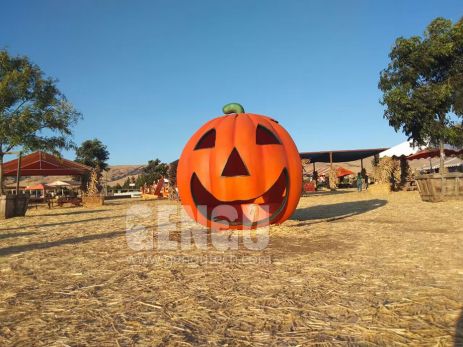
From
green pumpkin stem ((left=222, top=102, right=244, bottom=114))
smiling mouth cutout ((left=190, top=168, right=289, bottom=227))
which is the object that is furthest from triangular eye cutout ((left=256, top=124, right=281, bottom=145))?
smiling mouth cutout ((left=190, top=168, right=289, bottom=227))

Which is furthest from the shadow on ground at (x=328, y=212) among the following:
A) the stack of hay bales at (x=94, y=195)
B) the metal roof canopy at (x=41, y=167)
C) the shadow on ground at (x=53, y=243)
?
the metal roof canopy at (x=41, y=167)

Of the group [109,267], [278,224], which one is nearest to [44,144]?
[278,224]

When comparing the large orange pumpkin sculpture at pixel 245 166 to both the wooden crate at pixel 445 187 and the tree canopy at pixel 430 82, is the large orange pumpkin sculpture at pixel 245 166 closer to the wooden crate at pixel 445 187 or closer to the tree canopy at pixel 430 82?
the wooden crate at pixel 445 187

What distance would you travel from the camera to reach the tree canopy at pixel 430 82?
1734cm

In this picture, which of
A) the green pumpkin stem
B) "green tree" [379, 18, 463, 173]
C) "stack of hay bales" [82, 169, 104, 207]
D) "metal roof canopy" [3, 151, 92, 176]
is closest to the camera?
the green pumpkin stem

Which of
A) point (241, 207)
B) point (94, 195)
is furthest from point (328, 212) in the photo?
point (94, 195)

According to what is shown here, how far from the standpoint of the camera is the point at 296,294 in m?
3.43

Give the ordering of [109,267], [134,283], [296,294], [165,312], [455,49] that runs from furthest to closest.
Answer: [455,49] < [109,267] < [134,283] < [296,294] < [165,312]

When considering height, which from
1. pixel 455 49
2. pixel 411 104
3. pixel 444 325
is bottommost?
pixel 444 325

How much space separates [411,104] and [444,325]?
17638 mm

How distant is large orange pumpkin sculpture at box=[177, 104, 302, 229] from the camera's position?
6871 mm

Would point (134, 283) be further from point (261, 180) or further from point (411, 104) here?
point (411, 104)

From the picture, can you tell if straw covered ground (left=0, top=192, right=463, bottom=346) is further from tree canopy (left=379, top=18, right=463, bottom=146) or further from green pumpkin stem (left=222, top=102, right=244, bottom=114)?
tree canopy (left=379, top=18, right=463, bottom=146)

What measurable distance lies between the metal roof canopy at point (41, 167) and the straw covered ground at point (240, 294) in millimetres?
19248
